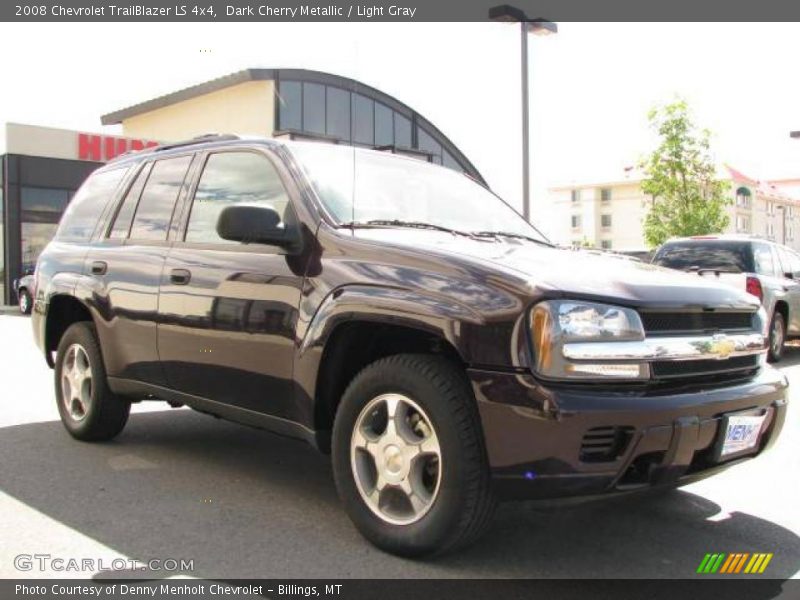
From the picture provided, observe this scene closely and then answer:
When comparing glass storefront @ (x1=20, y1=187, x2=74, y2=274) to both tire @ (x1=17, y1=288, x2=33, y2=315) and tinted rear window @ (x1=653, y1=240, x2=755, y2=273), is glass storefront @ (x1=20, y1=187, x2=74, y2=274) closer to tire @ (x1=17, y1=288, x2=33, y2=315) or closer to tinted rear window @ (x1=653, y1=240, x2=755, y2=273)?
tire @ (x1=17, y1=288, x2=33, y2=315)

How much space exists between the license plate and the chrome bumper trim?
0.27 metres

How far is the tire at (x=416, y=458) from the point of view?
299cm

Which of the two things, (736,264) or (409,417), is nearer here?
(409,417)

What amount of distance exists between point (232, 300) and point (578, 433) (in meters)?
1.93

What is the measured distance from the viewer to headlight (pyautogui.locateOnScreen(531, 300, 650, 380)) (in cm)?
287

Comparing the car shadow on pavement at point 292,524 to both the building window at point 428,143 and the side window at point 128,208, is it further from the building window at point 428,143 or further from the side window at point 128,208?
the building window at point 428,143

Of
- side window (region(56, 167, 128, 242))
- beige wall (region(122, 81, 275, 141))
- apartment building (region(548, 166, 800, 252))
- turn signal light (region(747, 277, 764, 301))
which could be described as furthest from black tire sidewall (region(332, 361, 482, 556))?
apartment building (region(548, 166, 800, 252))

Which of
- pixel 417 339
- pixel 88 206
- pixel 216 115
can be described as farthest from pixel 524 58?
pixel 216 115

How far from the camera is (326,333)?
347 cm

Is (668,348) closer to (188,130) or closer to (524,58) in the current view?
(524,58)

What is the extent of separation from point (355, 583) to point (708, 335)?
1.76 m

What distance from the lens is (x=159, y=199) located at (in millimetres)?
4820

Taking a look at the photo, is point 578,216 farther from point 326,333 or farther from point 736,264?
point 326,333

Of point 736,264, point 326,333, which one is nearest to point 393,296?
point 326,333
